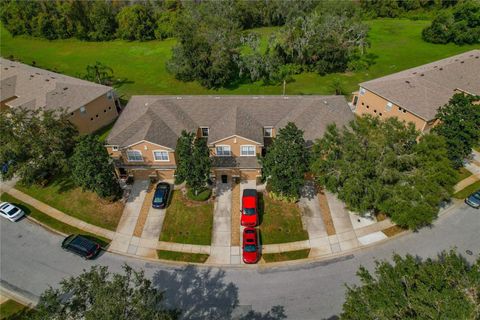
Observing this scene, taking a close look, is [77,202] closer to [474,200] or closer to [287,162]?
[287,162]

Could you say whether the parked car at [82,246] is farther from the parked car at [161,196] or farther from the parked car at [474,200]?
the parked car at [474,200]

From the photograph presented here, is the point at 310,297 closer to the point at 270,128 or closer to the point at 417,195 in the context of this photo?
the point at 417,195

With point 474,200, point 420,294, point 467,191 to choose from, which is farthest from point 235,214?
point 467,191

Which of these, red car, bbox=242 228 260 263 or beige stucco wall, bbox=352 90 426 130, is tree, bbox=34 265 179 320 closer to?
red car, bbox=242 228 260 263

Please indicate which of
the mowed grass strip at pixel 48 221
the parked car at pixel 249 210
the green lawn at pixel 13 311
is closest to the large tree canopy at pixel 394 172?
the parked car at pixel 249 210

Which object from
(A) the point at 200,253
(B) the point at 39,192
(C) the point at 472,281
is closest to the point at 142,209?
(A) the point at 200,253

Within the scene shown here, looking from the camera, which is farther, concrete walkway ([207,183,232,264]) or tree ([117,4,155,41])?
tree ([117,4,155,41])

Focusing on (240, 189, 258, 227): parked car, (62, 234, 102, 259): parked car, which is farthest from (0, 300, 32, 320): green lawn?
(240, 189, 258, 227): parked car
